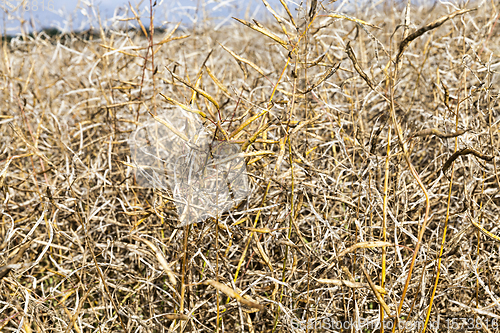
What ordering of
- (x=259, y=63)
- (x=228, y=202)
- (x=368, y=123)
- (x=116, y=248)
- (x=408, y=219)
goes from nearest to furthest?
(x=228, y=202) < (x=408, y=219) < (x=116, y=248) < (x=368, y=123) < (x=259, y=63)

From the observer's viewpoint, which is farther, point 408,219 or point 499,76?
point 499,76

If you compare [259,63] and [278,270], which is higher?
[259,63]

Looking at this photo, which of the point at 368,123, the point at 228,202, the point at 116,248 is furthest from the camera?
the point at 368,123

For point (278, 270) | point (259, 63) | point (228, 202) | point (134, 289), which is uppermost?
point (259, 63)

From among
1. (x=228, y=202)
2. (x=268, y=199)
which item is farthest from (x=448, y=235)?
(x=228, y=202)

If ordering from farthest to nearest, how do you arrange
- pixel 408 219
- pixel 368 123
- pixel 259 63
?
1. pixel 259 63
2. pixel 368 123
3. pixel 408 219

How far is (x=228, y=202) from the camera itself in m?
0.86

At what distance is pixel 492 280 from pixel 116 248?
1187mm

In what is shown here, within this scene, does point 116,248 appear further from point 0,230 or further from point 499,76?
point 499,76

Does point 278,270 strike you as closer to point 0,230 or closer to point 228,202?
point 228,202

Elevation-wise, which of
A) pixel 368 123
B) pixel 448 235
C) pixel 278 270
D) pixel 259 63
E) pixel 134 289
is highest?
pixel 259 63

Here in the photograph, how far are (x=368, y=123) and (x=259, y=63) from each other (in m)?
0.73

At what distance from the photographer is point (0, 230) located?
1.18m

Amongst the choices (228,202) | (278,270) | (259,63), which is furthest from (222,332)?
(259,63)
